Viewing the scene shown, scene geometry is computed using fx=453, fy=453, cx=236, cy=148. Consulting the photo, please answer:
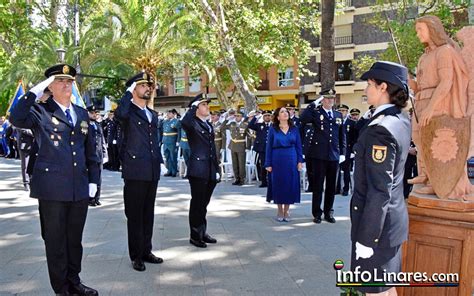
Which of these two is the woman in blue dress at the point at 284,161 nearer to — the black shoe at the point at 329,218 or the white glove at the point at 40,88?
the black shoe at the point at 329,218

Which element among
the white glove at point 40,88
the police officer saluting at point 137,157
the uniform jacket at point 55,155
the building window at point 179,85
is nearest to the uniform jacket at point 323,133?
the police officer saluting at point 137,157

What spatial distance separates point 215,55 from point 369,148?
18080 millimetres


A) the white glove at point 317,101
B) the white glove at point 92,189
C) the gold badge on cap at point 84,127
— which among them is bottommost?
the white glove at point 92,189

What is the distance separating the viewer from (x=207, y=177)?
19.4 ft

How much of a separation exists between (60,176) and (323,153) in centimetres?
435

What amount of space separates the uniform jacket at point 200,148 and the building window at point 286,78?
99.5 ft

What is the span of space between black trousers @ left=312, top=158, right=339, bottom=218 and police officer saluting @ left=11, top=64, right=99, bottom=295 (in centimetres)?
402

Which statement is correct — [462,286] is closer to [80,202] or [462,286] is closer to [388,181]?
[388,181]

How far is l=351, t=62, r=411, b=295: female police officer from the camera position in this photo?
2.67 m

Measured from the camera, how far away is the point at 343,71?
32.8 metres

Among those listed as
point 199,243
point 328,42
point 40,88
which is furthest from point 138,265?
point 328,42

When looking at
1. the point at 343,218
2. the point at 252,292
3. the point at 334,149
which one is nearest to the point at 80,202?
the point at 252,292

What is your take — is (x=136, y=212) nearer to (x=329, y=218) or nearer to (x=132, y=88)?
(x=132, y=88)

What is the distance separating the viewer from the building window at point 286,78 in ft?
117
